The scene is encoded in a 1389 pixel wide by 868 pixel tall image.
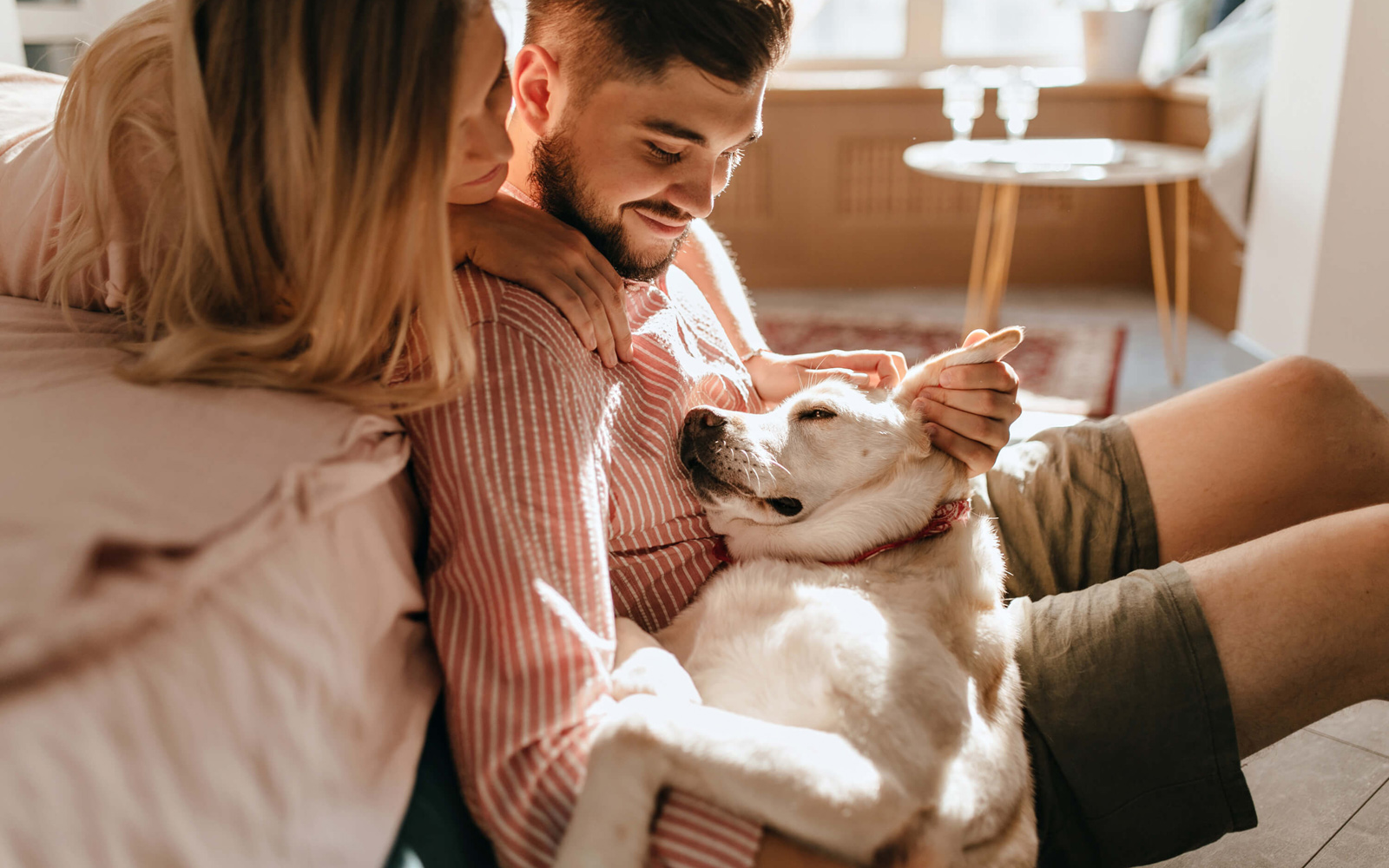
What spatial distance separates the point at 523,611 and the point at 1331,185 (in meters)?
3.13

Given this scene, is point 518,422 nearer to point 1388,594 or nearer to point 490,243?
point 490,243

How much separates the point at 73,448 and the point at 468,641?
34 cm

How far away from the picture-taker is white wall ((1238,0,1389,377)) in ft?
9.36

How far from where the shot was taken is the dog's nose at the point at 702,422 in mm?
1229

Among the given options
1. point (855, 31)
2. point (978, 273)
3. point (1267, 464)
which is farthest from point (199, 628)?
point (855, 31)

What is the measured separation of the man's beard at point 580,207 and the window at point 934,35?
440cm

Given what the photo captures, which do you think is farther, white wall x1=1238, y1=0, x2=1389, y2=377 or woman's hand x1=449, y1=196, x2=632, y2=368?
white wall x1=1238, y1=0, x2=1389, y2=377

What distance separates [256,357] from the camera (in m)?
0.86

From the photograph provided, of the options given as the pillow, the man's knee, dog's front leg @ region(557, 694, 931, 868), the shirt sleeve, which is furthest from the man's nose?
the man's knee

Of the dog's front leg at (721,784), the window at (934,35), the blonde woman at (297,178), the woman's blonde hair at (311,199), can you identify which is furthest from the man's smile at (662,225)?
the window at (934,35)

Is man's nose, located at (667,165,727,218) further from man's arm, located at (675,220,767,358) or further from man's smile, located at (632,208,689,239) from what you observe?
man's arm, located at (675,220,767,358)

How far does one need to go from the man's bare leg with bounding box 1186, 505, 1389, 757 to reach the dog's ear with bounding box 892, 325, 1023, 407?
1.19 ft

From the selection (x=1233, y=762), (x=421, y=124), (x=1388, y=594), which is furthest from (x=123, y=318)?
(x=1388, y=594)

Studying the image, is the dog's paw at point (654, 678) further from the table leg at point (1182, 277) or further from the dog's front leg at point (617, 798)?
the table leg at point (1182, 277)
